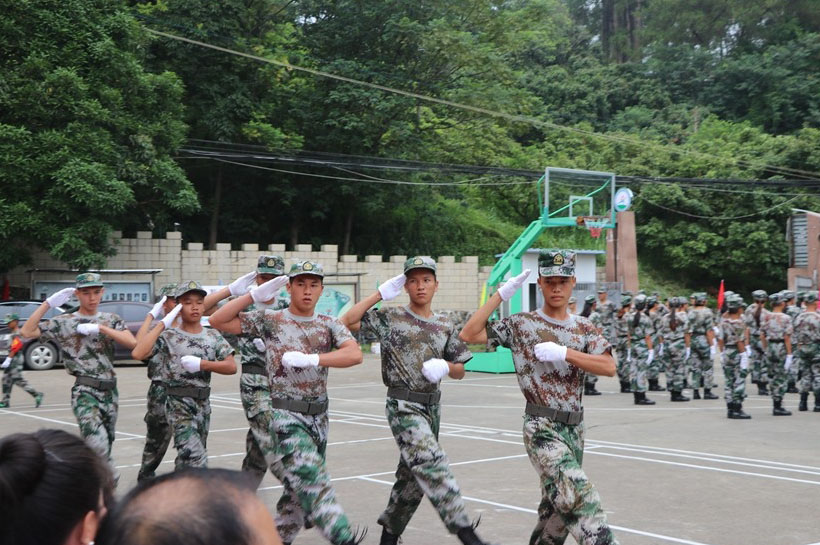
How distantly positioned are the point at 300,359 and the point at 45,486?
4.61 metres

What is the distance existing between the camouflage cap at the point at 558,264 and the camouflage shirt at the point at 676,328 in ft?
39.8

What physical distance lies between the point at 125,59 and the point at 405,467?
23.5 meters

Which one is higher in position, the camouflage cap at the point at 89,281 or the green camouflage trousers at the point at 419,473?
the camouflage cap at the point at 89,281

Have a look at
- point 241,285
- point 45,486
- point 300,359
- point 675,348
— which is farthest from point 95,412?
point 675,348

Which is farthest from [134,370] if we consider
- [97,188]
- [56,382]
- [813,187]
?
[813,187]

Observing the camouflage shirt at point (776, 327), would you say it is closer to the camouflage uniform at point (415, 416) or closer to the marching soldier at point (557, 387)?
the camouflage uniform at point (415, 416)

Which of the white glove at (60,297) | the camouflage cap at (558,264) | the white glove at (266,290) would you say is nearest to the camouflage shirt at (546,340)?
the camouflage cap at (558,264)

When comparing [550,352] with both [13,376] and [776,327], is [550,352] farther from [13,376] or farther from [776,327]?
[13,376]

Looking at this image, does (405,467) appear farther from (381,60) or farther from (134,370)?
(381,60)

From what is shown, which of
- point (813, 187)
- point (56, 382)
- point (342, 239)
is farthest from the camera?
point (813, 187)

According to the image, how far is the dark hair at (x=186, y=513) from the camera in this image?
56.6 inches

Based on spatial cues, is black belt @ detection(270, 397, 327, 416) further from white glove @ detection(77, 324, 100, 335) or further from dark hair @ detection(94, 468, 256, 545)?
dark hair @ detection(94, 468, 256, 545)

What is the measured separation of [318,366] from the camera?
6.66m

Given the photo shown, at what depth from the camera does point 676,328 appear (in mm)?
18250
